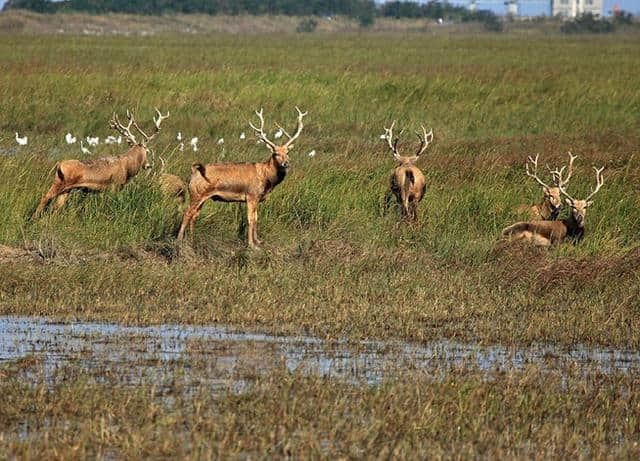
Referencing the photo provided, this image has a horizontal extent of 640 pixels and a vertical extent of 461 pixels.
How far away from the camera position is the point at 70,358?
923cm

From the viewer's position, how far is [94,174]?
1524 centimetres

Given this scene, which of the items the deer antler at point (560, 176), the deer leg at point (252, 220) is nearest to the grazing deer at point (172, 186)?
the deer leg at point (252, 220)

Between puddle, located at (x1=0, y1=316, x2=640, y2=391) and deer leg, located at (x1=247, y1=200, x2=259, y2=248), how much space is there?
3744 mm

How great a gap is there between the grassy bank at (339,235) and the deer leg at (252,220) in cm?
22

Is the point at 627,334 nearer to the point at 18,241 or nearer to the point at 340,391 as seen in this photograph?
the point at 340,391

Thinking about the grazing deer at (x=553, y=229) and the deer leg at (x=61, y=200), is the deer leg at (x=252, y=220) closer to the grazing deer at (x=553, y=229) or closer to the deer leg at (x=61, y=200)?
the deer leg at (x=61, y=200)

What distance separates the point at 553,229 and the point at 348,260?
2.63 m

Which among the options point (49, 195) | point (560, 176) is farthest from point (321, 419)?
point (560, 176)

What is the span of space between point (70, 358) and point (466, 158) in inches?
455

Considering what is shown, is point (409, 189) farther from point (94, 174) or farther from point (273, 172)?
point (94, 174)

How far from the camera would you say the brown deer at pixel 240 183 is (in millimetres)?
14250

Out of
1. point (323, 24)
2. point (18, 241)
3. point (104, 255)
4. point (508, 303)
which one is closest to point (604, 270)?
point (508, 303)

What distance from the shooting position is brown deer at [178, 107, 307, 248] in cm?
1425

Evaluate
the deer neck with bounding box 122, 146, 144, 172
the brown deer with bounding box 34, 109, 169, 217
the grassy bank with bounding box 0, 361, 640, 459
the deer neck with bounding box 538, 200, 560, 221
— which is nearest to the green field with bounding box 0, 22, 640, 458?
the grassy bank with bounding box 0, 361, 640, 459
